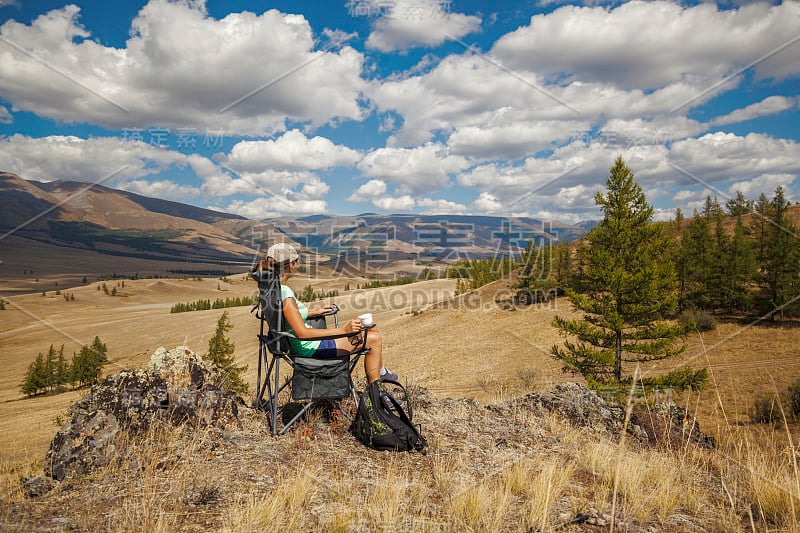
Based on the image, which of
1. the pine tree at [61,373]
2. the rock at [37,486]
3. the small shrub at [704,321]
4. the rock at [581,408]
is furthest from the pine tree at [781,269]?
the pine tree at [61,373]

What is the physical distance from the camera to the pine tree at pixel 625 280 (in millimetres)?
17688

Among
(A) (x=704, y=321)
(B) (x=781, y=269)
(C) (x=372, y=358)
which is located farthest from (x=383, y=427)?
(B) (x=781, y=269)

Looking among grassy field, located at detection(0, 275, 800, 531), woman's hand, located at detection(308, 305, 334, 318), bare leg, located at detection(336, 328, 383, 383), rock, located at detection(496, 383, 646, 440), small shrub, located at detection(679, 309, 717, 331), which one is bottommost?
small shrub, located at detection(679, 309, 717, 331)

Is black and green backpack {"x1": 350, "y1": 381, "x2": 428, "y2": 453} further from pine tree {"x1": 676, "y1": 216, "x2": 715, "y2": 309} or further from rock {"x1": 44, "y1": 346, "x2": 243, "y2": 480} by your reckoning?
pine tree {"x1": 676, "y1": 216, "x2": 715, "y2": 309}

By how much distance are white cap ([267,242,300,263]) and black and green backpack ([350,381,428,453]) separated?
1602 mm

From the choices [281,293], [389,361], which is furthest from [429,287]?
[281,293]

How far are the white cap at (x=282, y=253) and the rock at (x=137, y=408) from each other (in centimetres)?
152

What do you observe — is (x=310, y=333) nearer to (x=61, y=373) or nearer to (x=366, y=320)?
(x=366, y=320)

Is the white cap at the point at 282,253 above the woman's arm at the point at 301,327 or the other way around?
above

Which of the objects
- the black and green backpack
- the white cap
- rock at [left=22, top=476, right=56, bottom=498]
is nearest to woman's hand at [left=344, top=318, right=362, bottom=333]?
the black and green backpack

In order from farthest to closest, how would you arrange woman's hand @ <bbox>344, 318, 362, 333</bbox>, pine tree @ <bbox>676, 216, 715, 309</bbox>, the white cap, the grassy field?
1. pine tree @ <bbox>676, 216, 715, 309</bbox>
2. the white cap
3. woman's hand @ <bbox>344, 318, 362, 333</bbox>
4. the grassy field

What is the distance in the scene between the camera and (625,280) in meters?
17.5

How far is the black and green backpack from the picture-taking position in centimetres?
405

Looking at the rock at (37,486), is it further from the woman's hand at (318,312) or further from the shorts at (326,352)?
the woman's hand at (318,312)
